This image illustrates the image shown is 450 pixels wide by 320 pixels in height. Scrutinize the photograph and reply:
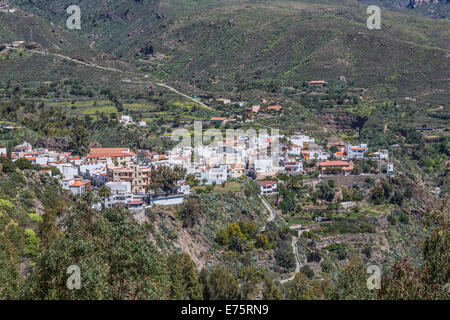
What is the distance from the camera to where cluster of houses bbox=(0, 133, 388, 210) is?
2860 centimetres

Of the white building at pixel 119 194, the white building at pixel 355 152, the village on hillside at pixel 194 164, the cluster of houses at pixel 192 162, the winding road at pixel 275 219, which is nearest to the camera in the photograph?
the winding road at pixel 275 219

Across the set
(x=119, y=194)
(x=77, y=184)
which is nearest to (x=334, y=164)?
(x=119, y=194)

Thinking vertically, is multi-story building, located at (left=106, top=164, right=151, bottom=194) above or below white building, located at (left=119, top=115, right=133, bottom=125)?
below

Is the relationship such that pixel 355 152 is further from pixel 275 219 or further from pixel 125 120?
pixel 125 120

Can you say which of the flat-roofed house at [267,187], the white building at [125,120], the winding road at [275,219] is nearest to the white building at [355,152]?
the flat-roofed house at [267,187]

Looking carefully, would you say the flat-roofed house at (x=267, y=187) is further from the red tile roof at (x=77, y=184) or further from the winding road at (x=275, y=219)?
the red tile roof at (x=77, y=184)

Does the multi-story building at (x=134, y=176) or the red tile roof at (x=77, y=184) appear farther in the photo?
the multi-story building at (x=134, y=176)

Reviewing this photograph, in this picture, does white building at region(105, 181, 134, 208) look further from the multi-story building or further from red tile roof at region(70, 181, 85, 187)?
red tile roof at region(70, 181, 85, 187)

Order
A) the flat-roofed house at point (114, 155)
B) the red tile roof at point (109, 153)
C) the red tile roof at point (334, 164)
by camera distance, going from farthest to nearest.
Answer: the red tile roof at point (334, 164) → the red tile roof at point (109, 153) → the flat-roofed house at point (114, 155)

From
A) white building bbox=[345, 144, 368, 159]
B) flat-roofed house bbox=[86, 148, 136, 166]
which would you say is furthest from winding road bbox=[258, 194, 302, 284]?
white building bbox=[345, 144, 368, 159]

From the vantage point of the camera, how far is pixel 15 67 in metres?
61.2

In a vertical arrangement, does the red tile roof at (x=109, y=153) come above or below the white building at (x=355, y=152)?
above

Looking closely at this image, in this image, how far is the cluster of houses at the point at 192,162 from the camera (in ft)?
93.8

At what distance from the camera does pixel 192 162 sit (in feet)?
114
